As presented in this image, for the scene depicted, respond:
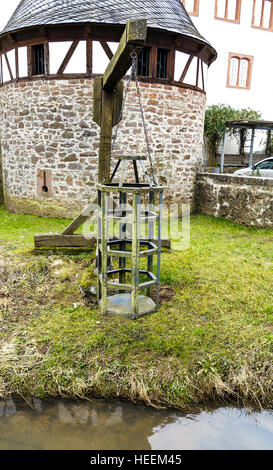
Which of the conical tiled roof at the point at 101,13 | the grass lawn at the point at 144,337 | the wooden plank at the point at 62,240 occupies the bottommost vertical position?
the grass lawn at the point at 144,337

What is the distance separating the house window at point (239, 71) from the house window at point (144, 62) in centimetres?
1029

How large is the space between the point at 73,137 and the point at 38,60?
224 centimetres

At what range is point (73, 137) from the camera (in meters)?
9.47

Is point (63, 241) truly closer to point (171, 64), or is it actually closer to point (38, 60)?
point (38, 60)

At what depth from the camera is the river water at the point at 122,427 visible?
322 centimetres

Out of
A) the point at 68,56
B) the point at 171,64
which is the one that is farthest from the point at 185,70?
the point at 68,56

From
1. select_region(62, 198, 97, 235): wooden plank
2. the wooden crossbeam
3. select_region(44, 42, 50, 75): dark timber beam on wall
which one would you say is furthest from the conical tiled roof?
the wooden crossbeam

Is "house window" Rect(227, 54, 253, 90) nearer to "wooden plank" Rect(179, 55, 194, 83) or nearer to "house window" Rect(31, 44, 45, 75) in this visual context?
"wooden plank" Rect(179, 55, 194, 83)

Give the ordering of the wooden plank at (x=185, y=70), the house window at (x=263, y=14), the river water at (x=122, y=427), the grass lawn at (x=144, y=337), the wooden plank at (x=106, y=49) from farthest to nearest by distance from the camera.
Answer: the house window at (x=263, y=14)
the wooden plank at (x=185, y=70)
the wooden plank at (x=106, y=49)
the grass lawn at (x=144, y=337)
the river water at (x=122, y=427)

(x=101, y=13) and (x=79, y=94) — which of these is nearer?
(x=101, y=13)

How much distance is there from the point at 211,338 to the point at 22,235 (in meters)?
5.37

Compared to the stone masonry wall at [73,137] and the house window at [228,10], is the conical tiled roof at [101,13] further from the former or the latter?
the house window at [228,10]

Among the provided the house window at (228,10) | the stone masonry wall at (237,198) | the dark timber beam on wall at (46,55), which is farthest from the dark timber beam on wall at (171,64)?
the house window at (228,10)

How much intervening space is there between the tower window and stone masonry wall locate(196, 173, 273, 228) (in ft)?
9.89
